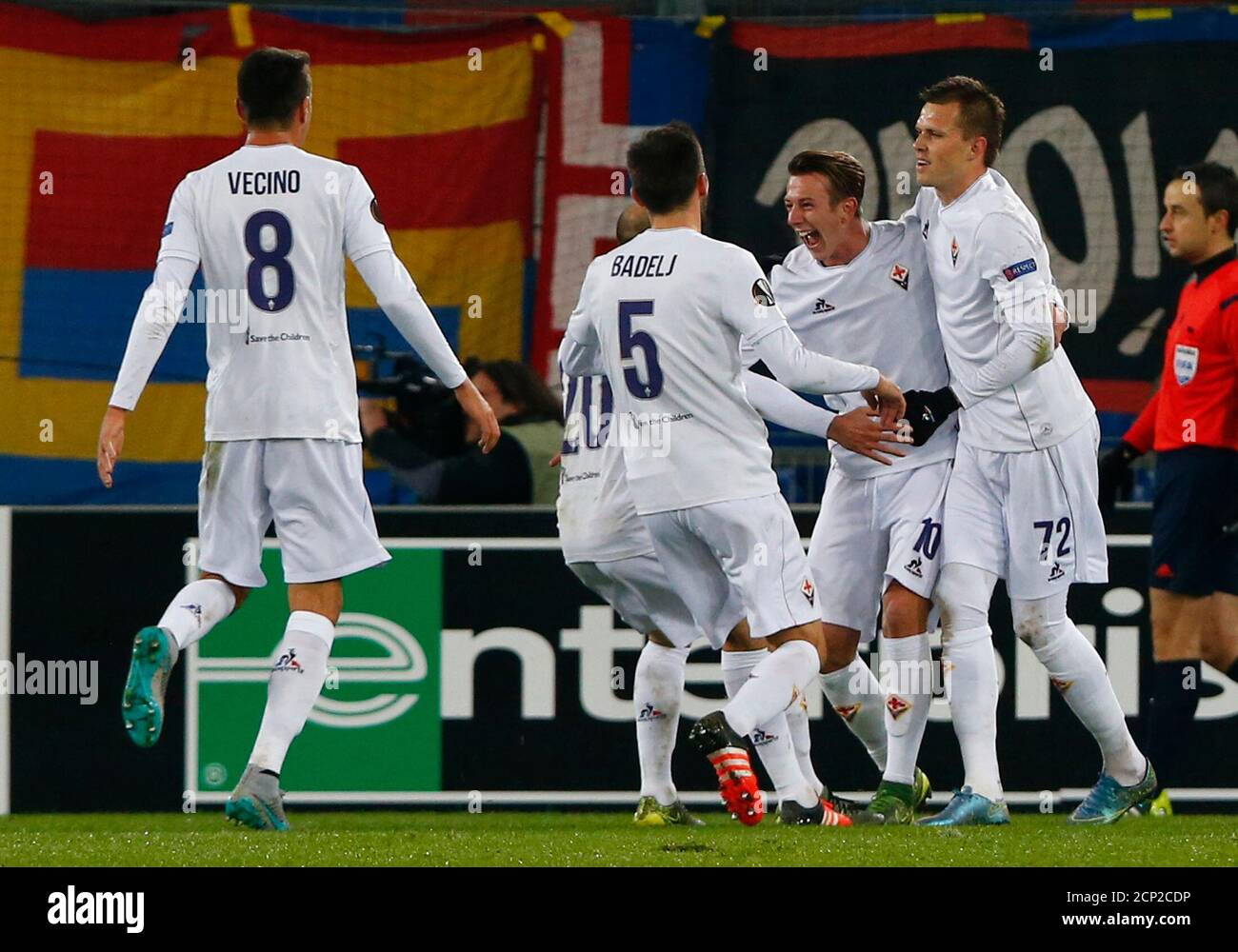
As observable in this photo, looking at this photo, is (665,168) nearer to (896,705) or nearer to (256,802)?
(896,705)

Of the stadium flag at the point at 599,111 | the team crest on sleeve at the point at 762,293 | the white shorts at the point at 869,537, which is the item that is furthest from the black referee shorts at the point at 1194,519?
the stadium flag at the point at 599,111

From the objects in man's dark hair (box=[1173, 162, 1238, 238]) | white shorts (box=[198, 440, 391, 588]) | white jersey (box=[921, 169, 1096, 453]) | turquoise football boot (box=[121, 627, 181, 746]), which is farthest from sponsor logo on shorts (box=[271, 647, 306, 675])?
man's dark hair (box=[1173, 162, 1238, 238])

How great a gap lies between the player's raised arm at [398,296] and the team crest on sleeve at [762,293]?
0.74 m

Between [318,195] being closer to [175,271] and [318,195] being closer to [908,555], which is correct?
[175,271]

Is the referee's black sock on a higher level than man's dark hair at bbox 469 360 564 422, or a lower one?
lower

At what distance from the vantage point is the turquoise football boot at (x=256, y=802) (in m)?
5.55

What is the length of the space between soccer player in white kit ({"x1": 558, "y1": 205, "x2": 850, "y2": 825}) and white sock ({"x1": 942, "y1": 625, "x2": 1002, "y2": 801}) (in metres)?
0.41

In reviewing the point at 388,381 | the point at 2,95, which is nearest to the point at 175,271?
the point at 388,381

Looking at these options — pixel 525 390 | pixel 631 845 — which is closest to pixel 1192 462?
pixel 525 390

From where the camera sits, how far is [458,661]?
7.57 meters

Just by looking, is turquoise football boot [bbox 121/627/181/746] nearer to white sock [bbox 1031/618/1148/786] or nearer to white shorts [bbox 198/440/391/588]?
white shorts [bbox 198/440/391/588]

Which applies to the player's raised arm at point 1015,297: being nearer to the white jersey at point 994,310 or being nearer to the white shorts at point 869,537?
the white jersey at point 994,310

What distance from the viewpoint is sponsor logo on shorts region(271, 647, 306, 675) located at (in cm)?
575

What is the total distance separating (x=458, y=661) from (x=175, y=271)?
86.9 inches
